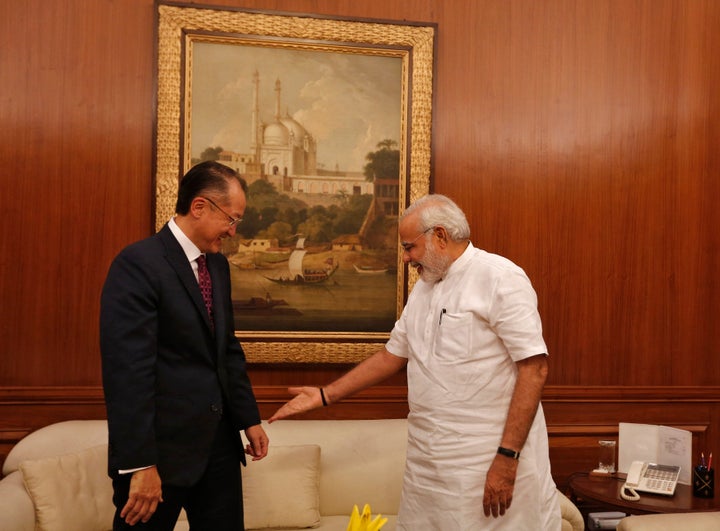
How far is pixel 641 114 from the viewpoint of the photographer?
4.12 metres

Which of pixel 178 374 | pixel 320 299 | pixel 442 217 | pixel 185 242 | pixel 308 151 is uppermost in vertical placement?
pixel 308 151

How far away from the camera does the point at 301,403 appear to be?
2846 mm

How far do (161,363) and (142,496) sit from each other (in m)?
0.39

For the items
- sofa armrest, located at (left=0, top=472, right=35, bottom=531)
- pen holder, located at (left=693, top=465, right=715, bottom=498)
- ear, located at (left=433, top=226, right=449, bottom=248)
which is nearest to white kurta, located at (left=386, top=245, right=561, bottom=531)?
ear, located at (left=433, top=226, right=449, bottom=248)

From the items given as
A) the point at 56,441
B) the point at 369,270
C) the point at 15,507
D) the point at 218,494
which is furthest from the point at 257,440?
the point at 369,270

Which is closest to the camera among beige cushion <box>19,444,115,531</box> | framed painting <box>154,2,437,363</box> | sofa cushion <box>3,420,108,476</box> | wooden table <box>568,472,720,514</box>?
beige cushion <box>19,444,115,531</box>

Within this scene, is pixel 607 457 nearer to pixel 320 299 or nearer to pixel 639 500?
pixel 639 500

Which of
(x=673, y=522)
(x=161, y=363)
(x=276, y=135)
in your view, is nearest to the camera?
(x=161, y=363)

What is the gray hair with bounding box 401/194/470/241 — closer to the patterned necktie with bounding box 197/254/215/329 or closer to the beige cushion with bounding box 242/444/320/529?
the patterned necktie with bounding box 197/254/215/329

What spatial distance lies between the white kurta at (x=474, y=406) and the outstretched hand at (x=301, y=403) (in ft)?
1.64

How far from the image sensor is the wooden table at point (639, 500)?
313 centimetres

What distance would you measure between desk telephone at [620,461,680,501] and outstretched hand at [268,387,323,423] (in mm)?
1524

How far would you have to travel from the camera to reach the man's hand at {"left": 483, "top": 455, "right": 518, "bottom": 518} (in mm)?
2316

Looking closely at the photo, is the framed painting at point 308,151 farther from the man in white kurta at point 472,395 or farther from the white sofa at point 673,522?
the white sofa at point 673,522
